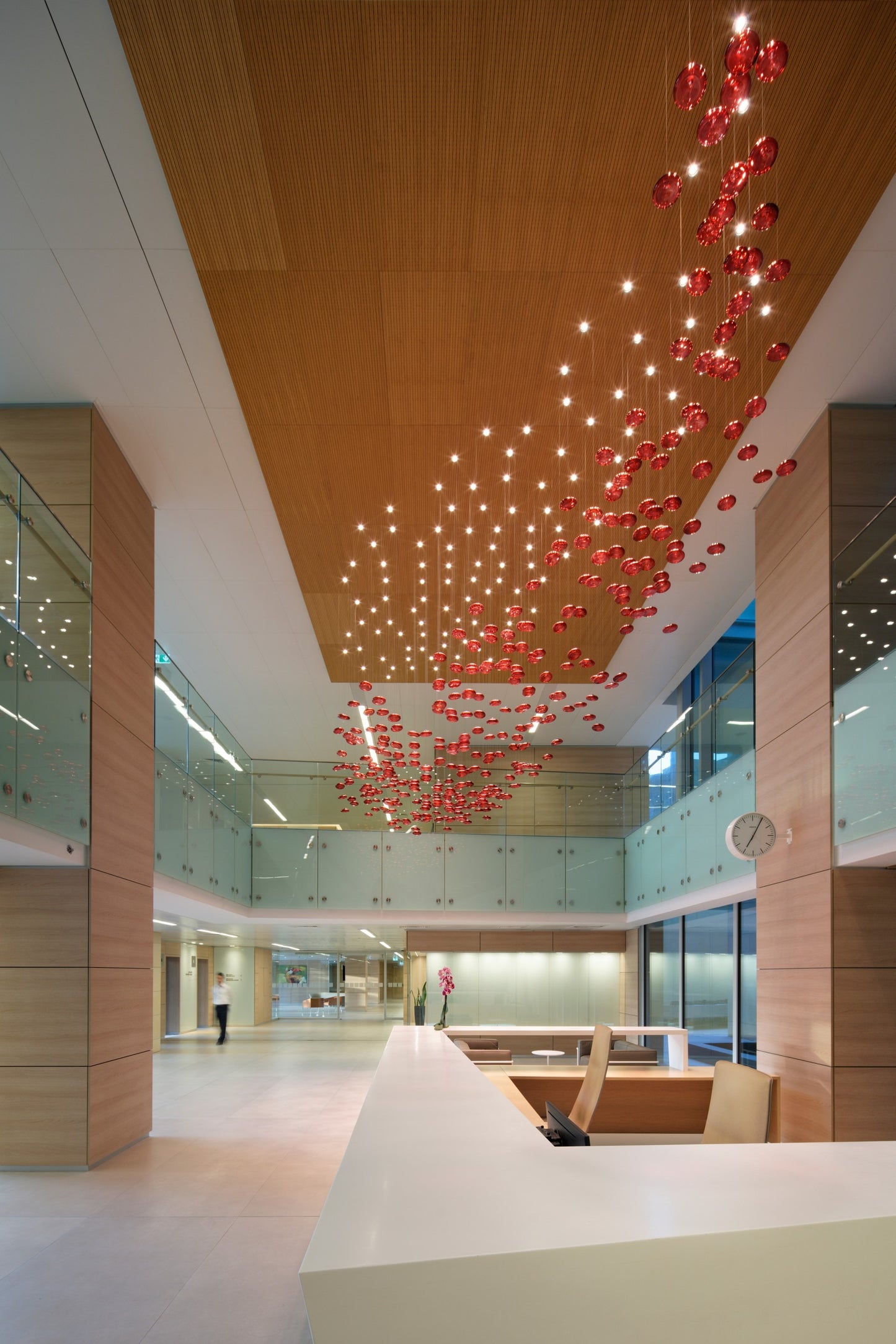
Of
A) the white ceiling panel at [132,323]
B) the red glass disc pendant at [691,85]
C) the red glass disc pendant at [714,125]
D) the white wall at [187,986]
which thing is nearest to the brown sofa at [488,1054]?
the white ceiling panel at [132,323]

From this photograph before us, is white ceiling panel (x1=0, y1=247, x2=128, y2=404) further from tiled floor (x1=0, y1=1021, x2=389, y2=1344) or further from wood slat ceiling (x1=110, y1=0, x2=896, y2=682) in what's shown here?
tiled floor (x1=0, y1=1021, x2=389, y2=1344)

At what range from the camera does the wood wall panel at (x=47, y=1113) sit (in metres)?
6.64

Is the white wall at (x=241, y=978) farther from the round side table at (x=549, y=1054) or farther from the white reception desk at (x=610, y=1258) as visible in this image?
the white reception desk at (x=610, y=1258)

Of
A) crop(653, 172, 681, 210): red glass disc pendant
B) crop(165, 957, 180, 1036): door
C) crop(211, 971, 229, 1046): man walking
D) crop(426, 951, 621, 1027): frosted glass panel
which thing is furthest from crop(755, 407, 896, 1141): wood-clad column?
crop(165, 957, 180, 1036): door

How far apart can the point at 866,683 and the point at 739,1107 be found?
2951mm

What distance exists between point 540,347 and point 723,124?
3.52 metres

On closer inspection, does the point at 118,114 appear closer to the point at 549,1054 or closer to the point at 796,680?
the point at 796,680

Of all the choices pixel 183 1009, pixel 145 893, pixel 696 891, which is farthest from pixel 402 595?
pixel 183 1009

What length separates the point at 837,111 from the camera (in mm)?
4883

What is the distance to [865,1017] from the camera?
6.48 meters

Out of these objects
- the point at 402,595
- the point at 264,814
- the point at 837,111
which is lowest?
the point at 264,814

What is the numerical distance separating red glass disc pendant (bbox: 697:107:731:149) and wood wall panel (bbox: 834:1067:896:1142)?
563 centimetres

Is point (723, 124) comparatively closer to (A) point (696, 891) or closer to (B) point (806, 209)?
(B) point (806, 209)

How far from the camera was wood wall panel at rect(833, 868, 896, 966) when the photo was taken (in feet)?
21.5
